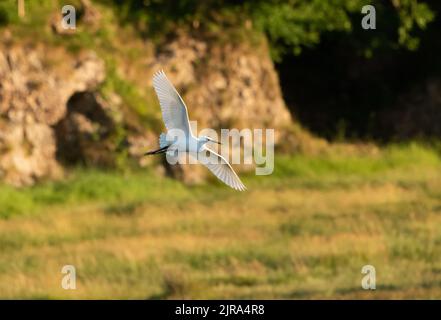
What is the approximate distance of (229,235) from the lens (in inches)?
945

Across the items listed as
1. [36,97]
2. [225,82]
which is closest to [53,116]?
[36,97]

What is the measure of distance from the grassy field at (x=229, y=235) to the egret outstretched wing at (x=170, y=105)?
603 centimetres

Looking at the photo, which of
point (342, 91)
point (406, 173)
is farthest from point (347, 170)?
point (342, 91)

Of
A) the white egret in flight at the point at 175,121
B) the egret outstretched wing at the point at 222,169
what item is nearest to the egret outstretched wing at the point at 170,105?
the white egret in flight at the point at 175,121

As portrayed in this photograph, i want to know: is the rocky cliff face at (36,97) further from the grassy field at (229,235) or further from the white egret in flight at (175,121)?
the white egret in flight at (175,121)

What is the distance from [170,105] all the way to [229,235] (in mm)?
11810

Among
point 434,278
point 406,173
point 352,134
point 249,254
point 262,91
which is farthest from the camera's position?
point 352,134

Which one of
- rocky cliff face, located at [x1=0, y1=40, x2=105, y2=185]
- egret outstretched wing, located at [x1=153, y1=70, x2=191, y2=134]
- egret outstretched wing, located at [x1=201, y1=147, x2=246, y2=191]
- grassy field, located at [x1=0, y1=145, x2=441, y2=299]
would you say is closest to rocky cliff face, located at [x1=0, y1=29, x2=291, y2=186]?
rocky cliff face, located at [x1=0, y1=40, x2=105, y2=185]

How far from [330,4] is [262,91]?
3021 millimetres

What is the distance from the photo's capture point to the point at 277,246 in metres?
22.8

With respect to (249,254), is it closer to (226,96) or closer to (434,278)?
(434,278)

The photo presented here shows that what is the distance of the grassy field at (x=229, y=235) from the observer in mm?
19203

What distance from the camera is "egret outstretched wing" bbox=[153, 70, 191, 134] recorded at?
12.2 meters

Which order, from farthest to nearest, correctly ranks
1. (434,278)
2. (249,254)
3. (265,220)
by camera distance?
(265,220), (249,254), (434,278)
